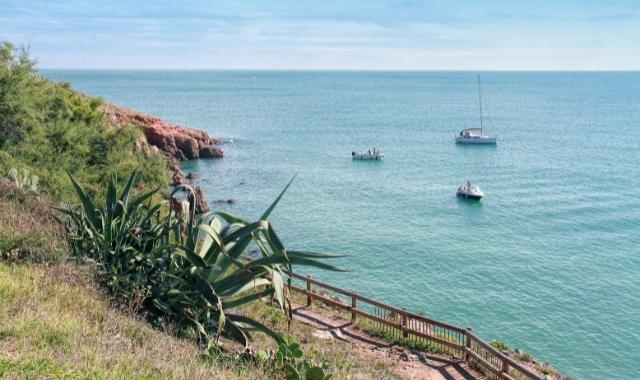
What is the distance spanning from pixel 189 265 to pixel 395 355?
6.65 meters

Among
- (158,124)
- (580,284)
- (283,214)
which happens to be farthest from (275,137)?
(580,284)

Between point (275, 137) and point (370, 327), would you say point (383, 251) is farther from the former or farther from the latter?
point (275, 137)

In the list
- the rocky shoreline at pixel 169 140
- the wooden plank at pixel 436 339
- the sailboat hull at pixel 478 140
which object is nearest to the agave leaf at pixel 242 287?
the wooden plank at pixel 436 339

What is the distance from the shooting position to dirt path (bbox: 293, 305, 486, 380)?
12328mm

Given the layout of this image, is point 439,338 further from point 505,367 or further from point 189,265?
point 189,265

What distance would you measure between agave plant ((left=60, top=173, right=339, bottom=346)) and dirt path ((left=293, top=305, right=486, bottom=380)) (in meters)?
4.91

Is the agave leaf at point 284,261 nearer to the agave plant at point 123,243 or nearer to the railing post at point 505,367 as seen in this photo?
the agave plant at point 123,243

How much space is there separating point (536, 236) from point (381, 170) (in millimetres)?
23335

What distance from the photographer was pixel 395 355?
43.4 feet

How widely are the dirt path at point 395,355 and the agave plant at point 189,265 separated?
16.1 ft

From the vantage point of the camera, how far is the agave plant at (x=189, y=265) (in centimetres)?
779

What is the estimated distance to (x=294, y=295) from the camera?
17.6 m

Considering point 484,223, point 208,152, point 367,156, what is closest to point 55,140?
point 484,223

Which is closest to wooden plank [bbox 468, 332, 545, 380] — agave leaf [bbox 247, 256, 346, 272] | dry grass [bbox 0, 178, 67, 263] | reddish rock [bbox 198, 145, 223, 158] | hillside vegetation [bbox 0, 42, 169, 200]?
agave leaf [bbox 247, 256, 346, 272]
